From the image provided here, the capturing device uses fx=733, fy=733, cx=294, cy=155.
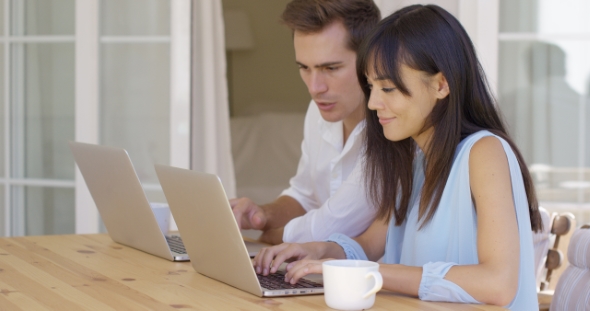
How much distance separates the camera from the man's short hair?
1928 millimetres

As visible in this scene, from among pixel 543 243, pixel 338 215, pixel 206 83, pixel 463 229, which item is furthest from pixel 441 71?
pixel 206 83

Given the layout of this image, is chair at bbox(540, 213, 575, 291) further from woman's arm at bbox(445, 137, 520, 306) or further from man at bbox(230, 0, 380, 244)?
woman's arm at bbox(445, 137, 520, 306)

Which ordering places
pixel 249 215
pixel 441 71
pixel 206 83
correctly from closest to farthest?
1. pixel 441 71
2. pixel 249 215
3. pixel 206 83

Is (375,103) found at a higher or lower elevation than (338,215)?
higher

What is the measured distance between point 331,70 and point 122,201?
0.67m

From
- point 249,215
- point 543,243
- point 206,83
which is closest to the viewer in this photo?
point 249,215

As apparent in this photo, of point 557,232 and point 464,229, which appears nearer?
point 464,229

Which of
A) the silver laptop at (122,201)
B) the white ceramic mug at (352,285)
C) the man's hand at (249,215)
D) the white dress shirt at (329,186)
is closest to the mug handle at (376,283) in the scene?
the white ceramic mug at (352,285)

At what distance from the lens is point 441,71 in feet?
4.38

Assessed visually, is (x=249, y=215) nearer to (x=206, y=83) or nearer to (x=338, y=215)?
(x=338, y=215)

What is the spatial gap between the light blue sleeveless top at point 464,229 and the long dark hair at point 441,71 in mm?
23

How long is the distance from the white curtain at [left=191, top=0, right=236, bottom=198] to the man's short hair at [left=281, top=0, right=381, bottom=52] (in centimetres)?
149

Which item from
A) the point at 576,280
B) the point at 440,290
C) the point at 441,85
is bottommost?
the point at 576,280

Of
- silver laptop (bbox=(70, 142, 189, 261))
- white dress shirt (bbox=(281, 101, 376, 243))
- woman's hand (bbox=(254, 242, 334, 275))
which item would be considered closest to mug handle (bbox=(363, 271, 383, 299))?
woman's hand (bbox=(254, 242, 334, 275))
